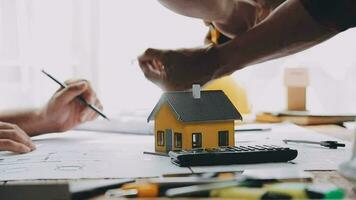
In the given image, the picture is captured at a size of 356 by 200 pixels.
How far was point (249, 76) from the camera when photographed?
5.93 feet

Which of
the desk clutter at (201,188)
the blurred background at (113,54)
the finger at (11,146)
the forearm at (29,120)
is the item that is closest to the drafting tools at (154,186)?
the desk clutter at (201,188)

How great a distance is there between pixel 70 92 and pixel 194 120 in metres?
0.41

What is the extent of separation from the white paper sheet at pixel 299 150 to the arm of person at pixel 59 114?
0.99ft

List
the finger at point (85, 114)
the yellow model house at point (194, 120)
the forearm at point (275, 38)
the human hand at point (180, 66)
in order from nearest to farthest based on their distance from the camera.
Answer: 1. the yellow model house at point (194, 120)
2. the forearm at point (275, 38)
3. the human hand at point (180, 66)
4. the finger at point (85, 114)

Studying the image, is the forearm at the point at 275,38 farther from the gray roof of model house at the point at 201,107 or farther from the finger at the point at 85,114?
the finger at the point at 85,114

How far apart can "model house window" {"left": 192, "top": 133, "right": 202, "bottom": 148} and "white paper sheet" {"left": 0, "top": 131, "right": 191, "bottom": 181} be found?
42mm

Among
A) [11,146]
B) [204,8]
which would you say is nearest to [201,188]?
[11,146]

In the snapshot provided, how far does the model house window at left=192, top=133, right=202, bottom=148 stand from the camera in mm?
708

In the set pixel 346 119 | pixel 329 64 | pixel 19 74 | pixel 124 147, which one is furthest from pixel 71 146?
pixel 329 64

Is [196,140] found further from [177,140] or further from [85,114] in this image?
[85,114]

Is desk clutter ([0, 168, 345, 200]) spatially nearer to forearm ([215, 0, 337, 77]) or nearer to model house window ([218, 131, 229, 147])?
model house window ([218, 131, 229, 147])

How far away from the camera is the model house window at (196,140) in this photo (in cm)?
71

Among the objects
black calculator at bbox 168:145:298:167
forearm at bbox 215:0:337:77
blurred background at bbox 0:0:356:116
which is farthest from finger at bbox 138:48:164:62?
blurred background at bbox 0:0:356:116

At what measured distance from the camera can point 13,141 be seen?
0.77 m
